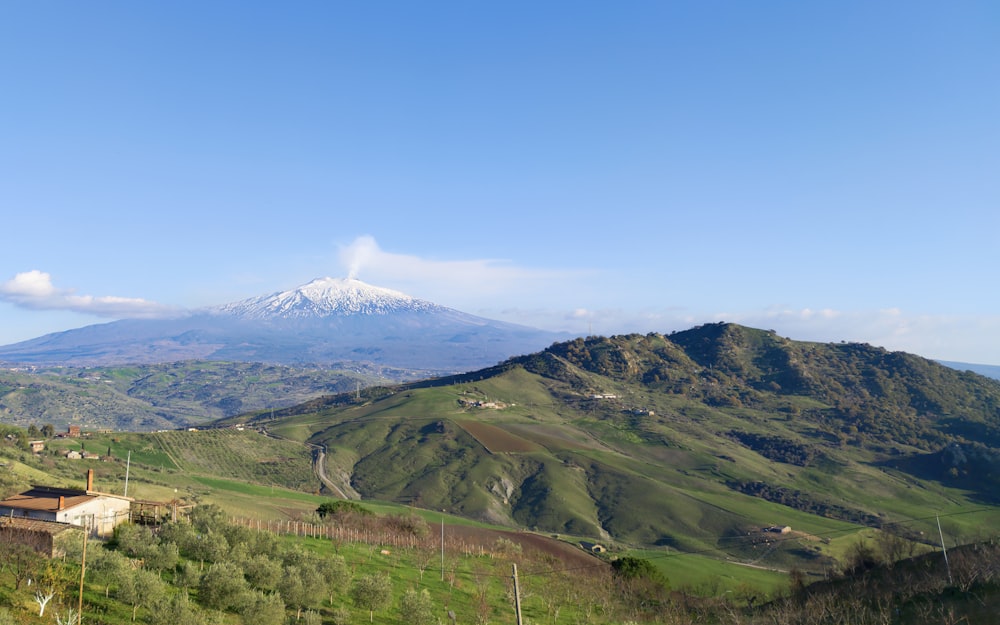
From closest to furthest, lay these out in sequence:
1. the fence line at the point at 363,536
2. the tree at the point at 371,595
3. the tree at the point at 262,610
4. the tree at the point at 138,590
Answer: the tree at the point at 138,590
the tree at the point at 262,610
the tree at the point at 371,595
the fence line at the point at 363,536

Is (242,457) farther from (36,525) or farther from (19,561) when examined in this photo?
(19,561)

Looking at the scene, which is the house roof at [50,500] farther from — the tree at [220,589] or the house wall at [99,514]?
the tree at [220,589]

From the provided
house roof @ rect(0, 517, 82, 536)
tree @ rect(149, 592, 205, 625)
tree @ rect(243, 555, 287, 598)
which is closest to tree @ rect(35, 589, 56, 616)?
tree @ rect(149, 592, 205, 625)

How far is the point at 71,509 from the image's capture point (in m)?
52.8

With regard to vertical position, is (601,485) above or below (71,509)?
below

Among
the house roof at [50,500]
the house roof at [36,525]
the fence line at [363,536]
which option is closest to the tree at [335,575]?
the house roof at [36,525]

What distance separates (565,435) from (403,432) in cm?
4603

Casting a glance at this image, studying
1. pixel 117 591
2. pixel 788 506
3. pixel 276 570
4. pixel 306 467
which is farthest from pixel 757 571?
pixel 306 467

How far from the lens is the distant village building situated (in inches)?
2067

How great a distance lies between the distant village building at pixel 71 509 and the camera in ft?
172

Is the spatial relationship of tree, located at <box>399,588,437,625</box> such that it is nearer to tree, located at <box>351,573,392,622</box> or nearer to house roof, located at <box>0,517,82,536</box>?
tree, located at <box>351,573,392,622</box>

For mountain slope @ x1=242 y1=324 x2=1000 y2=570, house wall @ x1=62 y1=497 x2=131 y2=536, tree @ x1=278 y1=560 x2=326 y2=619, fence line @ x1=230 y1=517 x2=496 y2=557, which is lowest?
mountain slope @ x1=242 y1=324 x2=1000 y2=570

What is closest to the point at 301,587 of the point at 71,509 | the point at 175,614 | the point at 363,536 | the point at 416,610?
the point at 416,610

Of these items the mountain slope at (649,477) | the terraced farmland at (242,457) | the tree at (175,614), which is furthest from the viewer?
the terraced farmland at (242,457)
